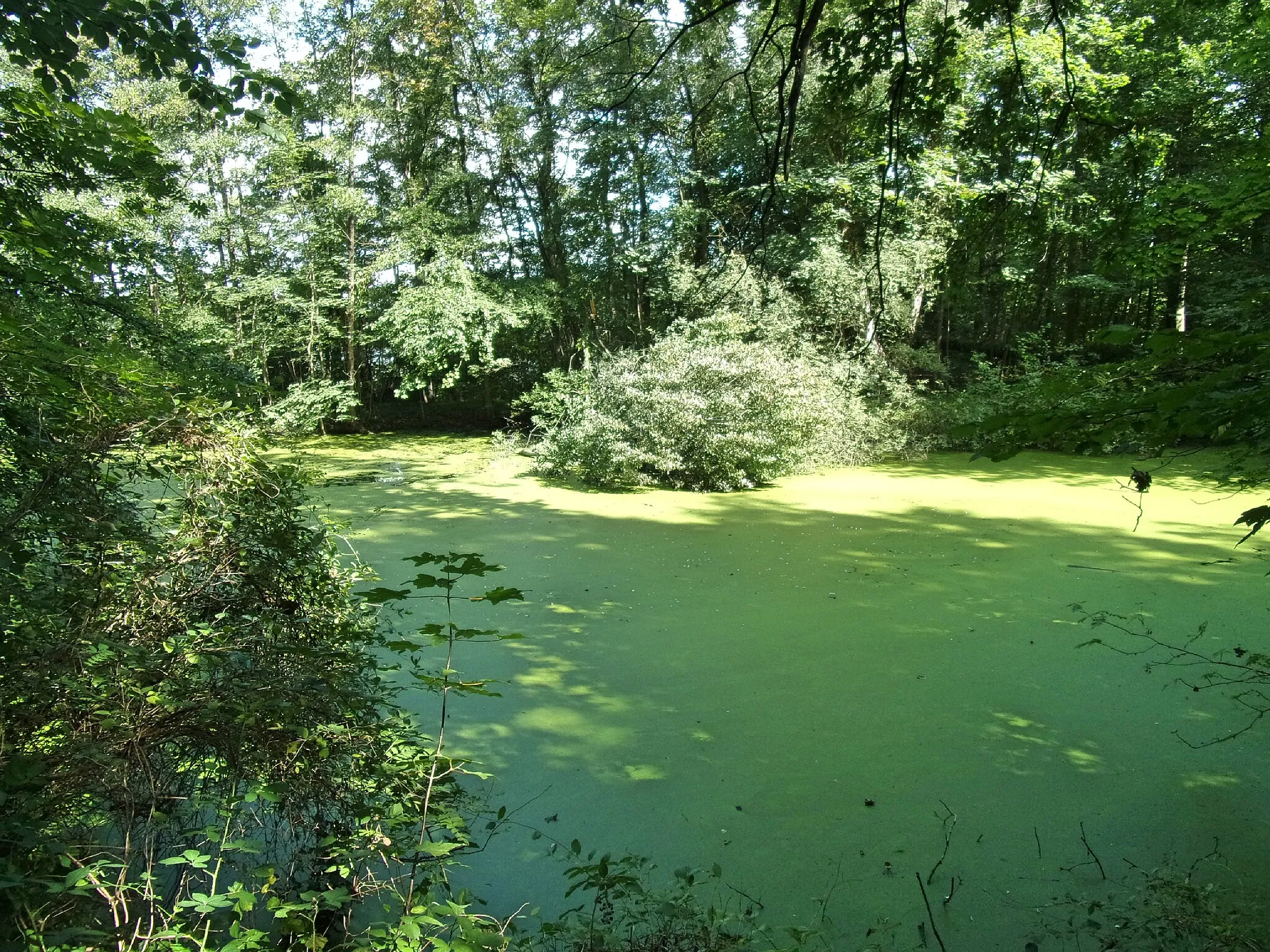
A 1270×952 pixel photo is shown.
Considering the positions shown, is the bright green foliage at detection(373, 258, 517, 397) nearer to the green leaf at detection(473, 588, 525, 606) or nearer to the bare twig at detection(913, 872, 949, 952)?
the green leaf at detection(473, 588, 525, 606)

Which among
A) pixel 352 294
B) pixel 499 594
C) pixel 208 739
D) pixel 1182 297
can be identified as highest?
pixel 352 294

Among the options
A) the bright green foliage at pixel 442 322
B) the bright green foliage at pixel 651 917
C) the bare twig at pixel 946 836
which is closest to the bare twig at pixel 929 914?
the bare twig at pixel 946 836

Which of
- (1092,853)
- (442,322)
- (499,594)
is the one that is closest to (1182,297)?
(442,322)

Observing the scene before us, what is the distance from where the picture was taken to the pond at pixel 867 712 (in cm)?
165

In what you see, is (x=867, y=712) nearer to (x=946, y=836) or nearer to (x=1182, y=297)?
(x=946, y=836)

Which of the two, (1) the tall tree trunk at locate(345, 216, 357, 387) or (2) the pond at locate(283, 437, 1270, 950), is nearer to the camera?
(2) the pond at locate(283, 437, 1270, 950)

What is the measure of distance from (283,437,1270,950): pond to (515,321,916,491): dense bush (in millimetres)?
1499

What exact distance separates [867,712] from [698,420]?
156 inches

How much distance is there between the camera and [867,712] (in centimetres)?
233

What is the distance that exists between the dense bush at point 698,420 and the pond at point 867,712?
1499 mm

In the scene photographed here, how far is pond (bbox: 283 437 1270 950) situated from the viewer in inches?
64.8

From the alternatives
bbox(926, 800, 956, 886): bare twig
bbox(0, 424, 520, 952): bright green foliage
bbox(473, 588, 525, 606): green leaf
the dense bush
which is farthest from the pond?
the dense bush

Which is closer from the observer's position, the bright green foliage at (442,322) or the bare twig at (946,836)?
the bare twig at (946,836)

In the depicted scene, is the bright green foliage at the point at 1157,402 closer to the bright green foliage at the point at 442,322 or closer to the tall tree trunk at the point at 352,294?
the bright green foliage at the point at 442,322
